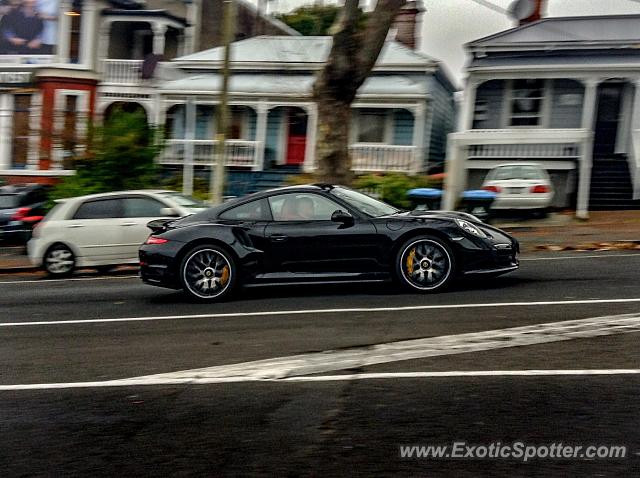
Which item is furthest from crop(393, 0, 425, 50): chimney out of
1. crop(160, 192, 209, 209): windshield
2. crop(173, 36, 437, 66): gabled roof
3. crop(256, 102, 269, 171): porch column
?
crop(160, 192, 209, 209): windshield

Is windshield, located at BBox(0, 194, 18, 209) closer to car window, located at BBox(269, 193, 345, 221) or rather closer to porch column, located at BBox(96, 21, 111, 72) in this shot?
porch column, located at BBox(96, 21, 111, 72)

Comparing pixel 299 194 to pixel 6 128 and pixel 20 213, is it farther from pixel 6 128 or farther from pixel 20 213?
pixel 6 128

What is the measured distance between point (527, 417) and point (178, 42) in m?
30.8

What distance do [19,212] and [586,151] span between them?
1400 cm

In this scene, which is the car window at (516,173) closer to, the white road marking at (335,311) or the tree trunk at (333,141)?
the tree trunk at (333,141)

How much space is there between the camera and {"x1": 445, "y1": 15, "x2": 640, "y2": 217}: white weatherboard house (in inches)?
886

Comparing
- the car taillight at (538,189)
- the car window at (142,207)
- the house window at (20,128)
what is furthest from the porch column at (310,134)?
the car window at (142,207)

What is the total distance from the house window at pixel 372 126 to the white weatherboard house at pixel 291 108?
0.11ft

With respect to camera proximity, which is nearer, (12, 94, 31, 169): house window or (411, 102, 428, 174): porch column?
(411, 102, 428, 174): porch column

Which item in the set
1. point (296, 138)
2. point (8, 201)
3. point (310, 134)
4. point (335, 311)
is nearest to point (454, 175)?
point (310, 134)

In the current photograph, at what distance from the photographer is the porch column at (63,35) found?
3073 centimetres

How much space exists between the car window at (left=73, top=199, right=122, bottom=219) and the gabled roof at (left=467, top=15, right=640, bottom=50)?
15108mm

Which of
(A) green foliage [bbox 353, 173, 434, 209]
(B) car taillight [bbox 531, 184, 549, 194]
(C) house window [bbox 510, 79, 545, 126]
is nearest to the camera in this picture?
(B) car taillight [bbox 531, 184, 549, 194]

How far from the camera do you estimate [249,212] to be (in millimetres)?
10461
